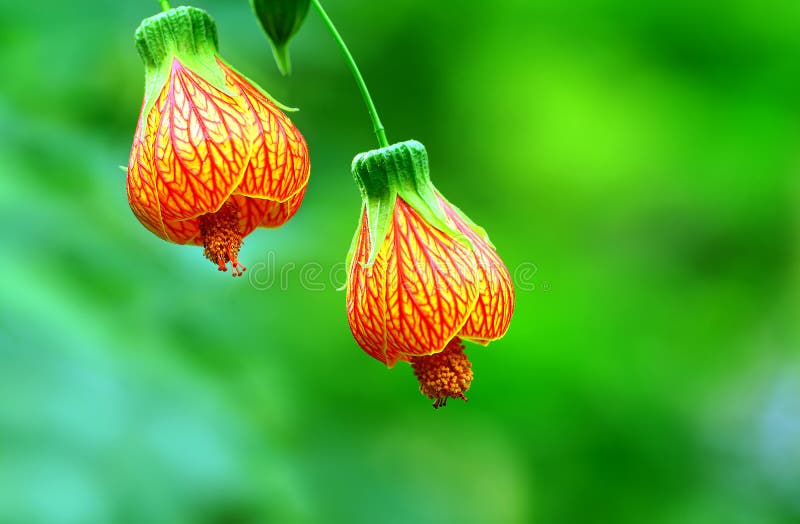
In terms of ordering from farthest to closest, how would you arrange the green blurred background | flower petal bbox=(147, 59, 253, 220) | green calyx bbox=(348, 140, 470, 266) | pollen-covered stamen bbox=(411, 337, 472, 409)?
the green blurred background → green calyx bbox=(348, 140, 470, 266) → pollen-covered stamen bbox=(411, 337, 472, 409) → flower petal bbox=(147, 59, 253, 220)

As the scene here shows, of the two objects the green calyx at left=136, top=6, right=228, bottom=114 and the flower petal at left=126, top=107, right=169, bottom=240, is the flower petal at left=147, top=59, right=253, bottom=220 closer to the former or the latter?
the flower petal at left=126, top=107, right=169, bottom=240

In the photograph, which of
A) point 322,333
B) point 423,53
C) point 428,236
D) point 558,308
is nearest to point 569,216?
point 558,308

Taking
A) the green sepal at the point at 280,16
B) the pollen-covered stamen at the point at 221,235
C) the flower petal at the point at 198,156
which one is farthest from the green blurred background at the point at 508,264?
the green sepal at the point at 280,16

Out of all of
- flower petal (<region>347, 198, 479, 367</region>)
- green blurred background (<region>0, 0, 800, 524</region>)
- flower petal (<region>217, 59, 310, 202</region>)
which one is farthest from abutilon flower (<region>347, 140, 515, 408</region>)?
green blurred background (<region>0, 0, 800, 524</region>)

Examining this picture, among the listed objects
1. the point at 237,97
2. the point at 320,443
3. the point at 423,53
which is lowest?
the point at 237,97

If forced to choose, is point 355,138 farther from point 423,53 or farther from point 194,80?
point 194,80

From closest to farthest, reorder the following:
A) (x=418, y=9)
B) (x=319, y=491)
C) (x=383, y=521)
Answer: (x=319, y=491)
(x=383, y=521)
(x=418, y=9)

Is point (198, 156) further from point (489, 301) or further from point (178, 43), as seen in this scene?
point (489, 301)
